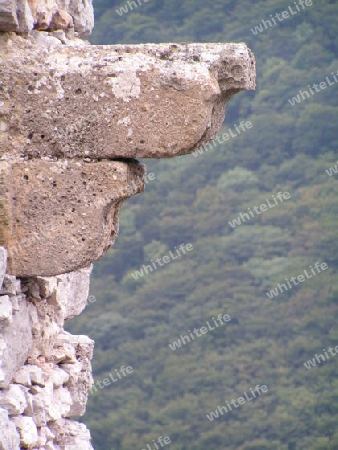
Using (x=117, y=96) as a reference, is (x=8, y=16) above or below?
above

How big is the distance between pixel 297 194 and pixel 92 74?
24.0 metres

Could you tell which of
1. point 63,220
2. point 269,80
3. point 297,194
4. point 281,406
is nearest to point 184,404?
point 281,406

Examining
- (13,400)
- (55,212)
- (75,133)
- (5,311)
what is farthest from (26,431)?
(75,133)

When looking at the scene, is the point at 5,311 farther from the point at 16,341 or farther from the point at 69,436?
the point at 69,436

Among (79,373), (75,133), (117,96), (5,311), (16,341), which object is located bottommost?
(79,373)

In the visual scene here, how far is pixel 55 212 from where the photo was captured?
379 centimetres

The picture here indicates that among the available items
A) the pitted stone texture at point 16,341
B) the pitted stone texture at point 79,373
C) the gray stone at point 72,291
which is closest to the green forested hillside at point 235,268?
the gray stone at point 72,291

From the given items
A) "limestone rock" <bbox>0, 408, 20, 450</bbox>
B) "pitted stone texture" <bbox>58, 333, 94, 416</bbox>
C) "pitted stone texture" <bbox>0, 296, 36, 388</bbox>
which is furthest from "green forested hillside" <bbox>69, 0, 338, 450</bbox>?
"limestone rock" <bbox>0, 408, 20, 450</bbox>

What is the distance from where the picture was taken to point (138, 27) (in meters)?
26.0

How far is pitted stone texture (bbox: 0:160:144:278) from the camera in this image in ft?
12.4

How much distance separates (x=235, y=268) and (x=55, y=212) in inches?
903

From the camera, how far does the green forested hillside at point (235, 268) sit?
955 inches

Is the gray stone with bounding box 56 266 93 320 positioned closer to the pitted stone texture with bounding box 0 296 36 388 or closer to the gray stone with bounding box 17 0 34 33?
the pitted stone texture with bounding box 0 296 36 388

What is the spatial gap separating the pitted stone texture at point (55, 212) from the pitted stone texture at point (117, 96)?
0.24 ft
